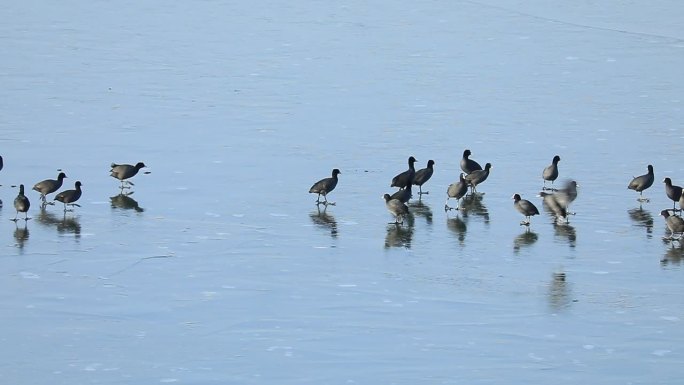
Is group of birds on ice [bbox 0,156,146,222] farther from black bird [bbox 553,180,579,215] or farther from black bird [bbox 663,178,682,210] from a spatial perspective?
black bird [bbox 663,178,682,210]

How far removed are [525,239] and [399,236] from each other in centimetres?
144

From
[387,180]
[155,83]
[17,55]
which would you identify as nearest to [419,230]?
[387,180]

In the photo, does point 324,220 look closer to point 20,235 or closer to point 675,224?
point 20,235

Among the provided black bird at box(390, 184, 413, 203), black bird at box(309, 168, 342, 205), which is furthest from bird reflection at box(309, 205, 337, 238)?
black bird at box(390, 184, 413, 203)

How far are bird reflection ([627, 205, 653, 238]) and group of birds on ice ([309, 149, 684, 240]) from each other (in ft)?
0.79

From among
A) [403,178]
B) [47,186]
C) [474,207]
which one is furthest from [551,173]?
[47,186]

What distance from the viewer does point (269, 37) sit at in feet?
105

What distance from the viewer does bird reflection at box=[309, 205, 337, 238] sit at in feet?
51.9

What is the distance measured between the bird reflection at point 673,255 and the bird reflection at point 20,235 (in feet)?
22.7

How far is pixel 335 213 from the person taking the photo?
16.6 metres

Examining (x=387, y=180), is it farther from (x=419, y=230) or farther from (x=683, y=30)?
(x=683, y=30)

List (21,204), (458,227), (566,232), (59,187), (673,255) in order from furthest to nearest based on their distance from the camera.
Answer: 1. (59,187)
2. (458,227)
3. (21,204)
4. (566,232)
5. (673,255)

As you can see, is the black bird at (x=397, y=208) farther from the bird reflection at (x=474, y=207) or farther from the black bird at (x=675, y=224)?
the black bird at (x=675, y=224)

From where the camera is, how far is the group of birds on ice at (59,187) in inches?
628
